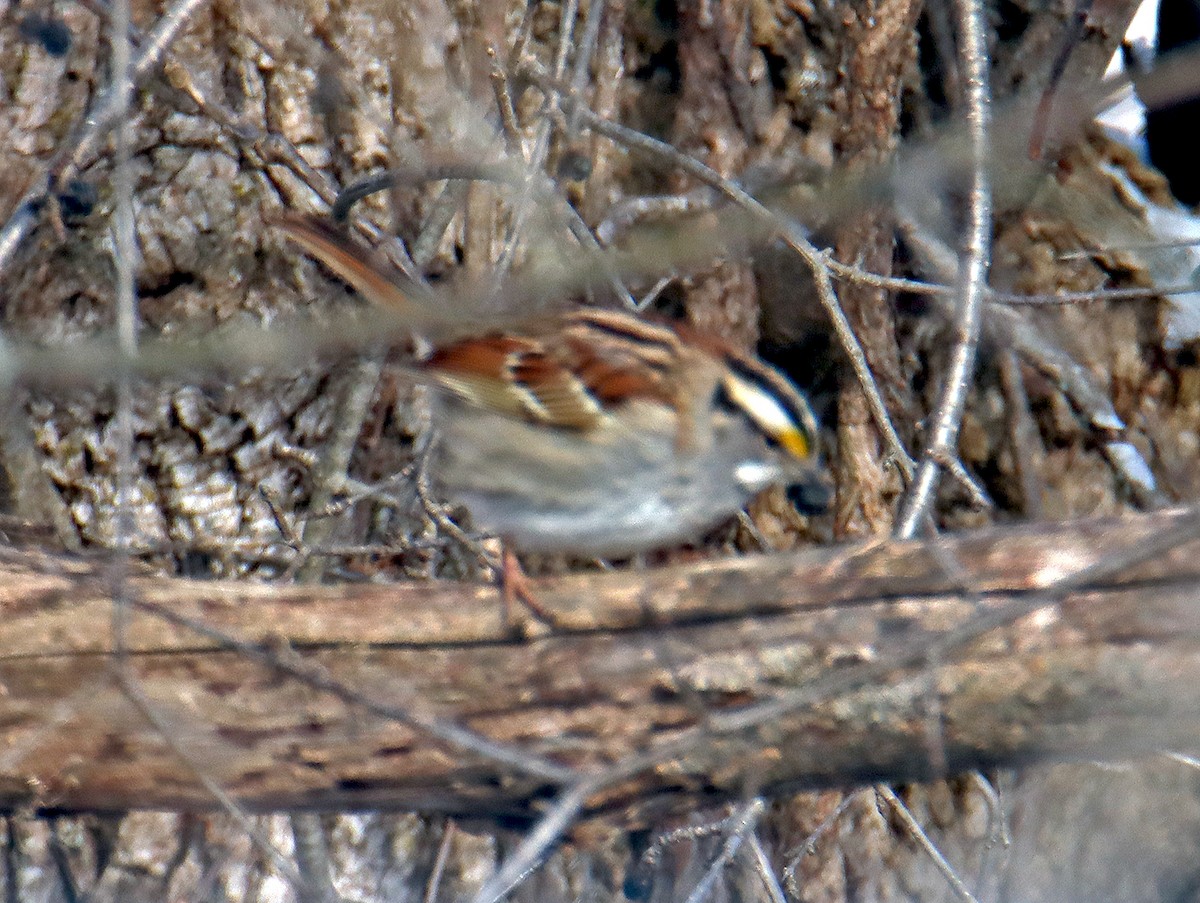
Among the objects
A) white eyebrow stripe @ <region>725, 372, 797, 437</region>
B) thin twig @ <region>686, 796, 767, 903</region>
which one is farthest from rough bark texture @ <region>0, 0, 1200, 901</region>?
thin twig @ <region>686, 796, 767, 903</region>

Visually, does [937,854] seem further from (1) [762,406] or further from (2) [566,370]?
(2) [566,370]

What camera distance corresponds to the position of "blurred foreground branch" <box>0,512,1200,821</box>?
225 cm

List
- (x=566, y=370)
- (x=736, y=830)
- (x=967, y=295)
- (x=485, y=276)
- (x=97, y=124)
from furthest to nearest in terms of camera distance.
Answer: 1. (x=485, y=276)
2. (x=566, y=370)
3. (x=967, y=295)
4. (x=97, y=124)
5. (x=736, y=830)

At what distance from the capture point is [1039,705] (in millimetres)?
2256

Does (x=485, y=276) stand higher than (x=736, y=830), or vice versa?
(x=485, y=276)

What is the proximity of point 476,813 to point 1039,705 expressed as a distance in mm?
1027

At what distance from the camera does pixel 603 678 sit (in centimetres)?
242

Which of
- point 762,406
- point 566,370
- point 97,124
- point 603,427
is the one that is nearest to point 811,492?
point 762,406

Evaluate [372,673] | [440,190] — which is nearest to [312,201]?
[440,190]

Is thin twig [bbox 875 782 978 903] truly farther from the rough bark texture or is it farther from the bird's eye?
the bird's eye

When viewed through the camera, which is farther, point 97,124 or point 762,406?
point 762,406

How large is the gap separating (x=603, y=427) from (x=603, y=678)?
93 cm

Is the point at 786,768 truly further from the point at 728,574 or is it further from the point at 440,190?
the point at 440,190

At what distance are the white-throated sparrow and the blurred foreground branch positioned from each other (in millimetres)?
587
